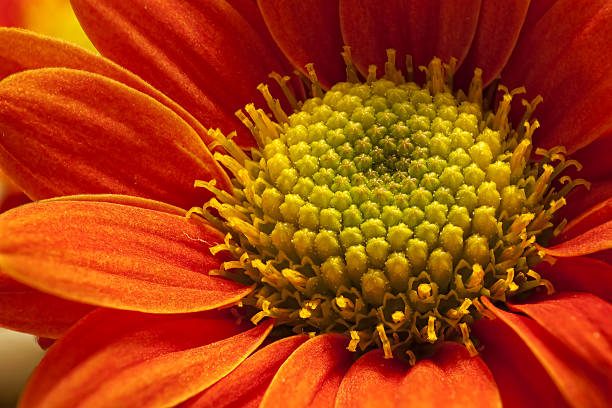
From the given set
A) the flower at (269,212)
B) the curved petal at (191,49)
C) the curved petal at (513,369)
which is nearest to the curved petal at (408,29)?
the flower at (269,212)

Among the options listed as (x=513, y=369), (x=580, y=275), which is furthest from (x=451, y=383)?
(x=580, y=275)

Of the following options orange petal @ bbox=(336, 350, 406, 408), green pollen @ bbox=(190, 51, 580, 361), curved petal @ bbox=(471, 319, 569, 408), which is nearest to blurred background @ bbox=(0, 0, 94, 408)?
green pollen @ bbox=(190, 51, 580, 361)

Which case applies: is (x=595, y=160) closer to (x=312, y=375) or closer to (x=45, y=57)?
(x=312, y=375)

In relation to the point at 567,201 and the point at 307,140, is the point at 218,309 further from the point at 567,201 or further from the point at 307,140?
the point at 567,201

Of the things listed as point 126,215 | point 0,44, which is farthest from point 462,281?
point 0,44

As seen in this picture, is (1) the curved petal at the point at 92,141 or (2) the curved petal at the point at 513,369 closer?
(2) the curved petal at the point at 513,369

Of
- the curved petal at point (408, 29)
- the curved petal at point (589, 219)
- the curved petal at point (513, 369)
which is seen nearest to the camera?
the curved petal at point (513, 369)

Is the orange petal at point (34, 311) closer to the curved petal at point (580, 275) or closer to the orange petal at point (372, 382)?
the orange petal at point (372, 382)
